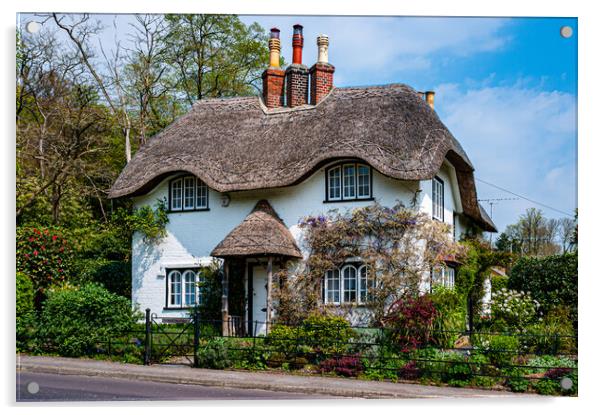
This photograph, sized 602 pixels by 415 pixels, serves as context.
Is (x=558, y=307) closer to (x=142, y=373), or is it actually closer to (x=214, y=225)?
(x=214, y=225)

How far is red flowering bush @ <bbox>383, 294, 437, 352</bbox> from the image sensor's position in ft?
47.2

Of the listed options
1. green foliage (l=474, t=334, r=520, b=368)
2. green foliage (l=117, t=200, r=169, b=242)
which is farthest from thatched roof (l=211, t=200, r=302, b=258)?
green foliage (l=474, t=334, r=520, b=368)

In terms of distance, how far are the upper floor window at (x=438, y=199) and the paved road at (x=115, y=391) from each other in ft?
24.3

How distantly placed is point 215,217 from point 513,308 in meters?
8.00

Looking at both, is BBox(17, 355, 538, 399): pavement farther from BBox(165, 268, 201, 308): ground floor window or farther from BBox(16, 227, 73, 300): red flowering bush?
BBox(16, 227, 73, 300): red flowering bush

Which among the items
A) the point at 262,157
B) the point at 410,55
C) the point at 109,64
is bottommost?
the point at 262,157

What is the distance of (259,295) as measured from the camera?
17641mm

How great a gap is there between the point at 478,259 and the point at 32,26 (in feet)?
38.1

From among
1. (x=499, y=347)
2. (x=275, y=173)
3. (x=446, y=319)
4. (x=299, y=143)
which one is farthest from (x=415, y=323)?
(x=299, y=143)

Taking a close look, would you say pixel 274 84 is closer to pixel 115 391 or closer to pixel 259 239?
pixel 259 239

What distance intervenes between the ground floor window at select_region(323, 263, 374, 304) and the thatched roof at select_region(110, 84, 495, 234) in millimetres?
2301

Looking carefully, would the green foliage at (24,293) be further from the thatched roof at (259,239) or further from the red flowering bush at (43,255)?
the thatched roof at (259,239)

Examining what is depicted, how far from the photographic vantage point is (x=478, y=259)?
59.6 ft

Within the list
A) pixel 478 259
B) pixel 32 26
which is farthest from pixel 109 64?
pixel 478 259
